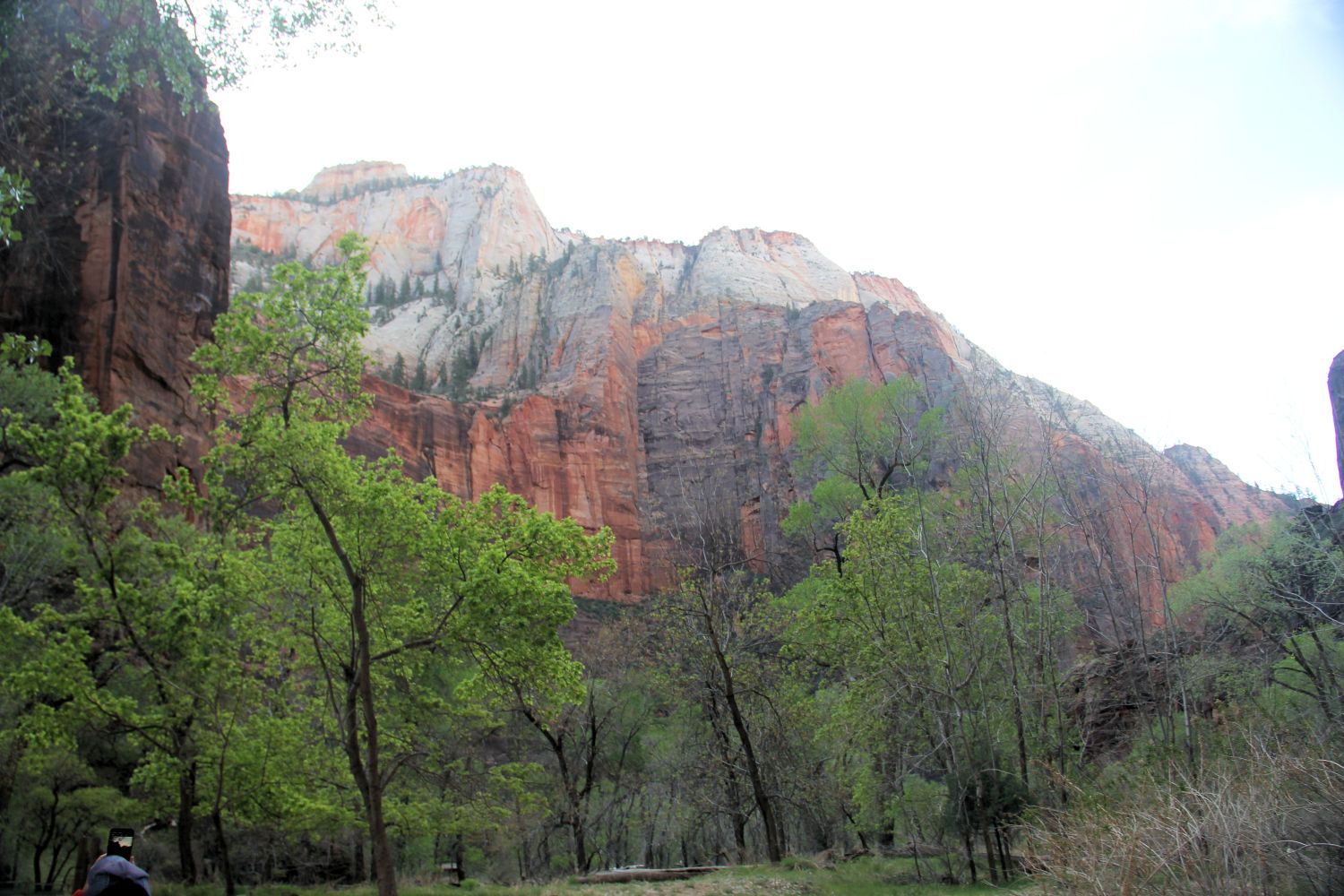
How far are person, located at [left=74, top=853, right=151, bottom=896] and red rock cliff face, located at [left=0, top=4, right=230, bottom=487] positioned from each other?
24.8m

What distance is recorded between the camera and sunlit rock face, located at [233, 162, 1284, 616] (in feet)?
188

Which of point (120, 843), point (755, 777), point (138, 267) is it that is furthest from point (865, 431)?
point (120, 843)

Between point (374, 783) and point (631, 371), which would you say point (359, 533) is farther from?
point (631, 371)

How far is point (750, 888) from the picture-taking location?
13.7 meters

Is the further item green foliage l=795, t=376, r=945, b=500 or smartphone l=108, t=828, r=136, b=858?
green foliage l=795, t=376, r=945, b=500

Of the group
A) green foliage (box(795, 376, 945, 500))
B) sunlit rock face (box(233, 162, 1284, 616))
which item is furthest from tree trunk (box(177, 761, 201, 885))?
sunlit rock face (box(233, 162, 1284, 616))

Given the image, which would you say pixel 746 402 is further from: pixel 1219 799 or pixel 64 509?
pixel 1219 799

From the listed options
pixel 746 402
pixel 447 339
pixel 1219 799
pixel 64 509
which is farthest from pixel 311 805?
pixel 447 339

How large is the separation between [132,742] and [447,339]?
73.1m

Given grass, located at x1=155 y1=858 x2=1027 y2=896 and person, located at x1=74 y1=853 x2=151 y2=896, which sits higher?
person, located at x1=74 y1=853 x2=151 y2=896

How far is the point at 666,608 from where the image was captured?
21609 mm

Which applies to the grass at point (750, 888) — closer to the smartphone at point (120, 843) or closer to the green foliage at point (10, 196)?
the smartphone at point (120, 843)

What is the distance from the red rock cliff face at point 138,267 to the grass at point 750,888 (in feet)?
60.4

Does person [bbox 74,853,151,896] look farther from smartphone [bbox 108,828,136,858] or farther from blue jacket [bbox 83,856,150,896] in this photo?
smartphone [bbox 108,828,136,858]
